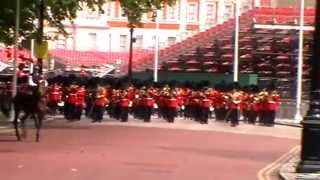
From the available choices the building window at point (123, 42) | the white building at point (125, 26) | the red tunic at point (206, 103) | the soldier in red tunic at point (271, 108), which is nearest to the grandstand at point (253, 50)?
the white building at point (125, 26)

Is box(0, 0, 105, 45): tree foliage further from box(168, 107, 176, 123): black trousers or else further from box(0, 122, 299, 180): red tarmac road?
box(168, 107, 176, 123): black trousers

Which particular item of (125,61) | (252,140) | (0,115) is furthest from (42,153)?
(125,61)

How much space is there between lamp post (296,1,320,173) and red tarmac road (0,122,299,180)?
1.10 m

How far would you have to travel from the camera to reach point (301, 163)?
1695 centimetres

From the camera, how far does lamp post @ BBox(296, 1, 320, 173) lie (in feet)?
54.4

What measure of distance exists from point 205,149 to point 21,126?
562cm

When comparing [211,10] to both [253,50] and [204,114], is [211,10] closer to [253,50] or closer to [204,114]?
[253,50]

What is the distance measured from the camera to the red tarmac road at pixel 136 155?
16.1 metres

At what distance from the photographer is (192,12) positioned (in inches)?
3159

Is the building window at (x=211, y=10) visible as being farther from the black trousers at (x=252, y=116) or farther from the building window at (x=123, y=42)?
the black trousers at (x=252, y=116)

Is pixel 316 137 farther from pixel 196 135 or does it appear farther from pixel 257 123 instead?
pixel 257 123

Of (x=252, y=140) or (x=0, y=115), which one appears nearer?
(x=252, y=140)

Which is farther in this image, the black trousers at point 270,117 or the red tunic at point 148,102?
the black trousers at point 270,117

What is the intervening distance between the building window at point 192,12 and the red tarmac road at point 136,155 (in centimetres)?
4998
